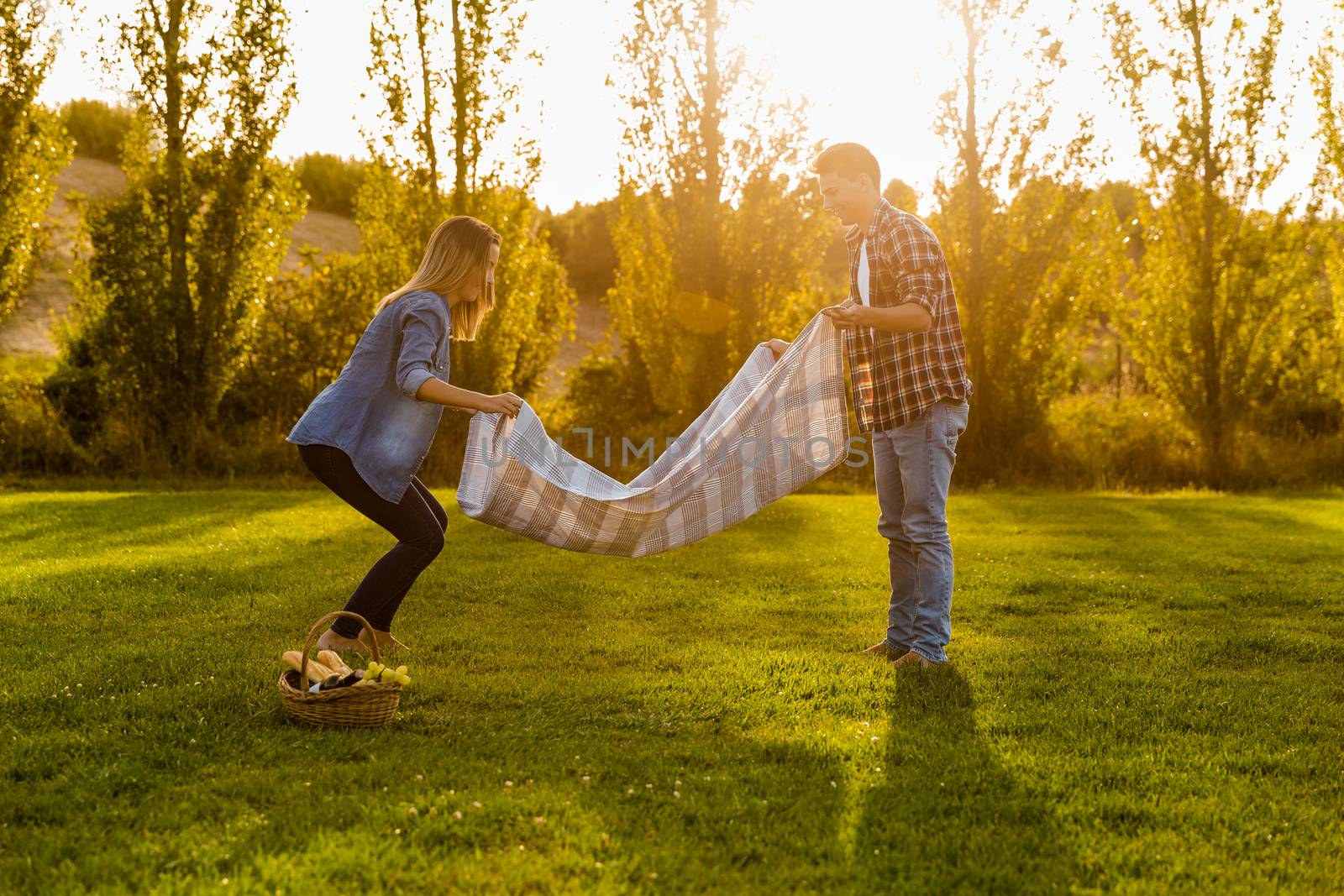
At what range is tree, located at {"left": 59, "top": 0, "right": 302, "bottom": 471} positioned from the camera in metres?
16.4

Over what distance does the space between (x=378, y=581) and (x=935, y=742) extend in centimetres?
289

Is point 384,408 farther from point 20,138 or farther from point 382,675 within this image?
point 20,138

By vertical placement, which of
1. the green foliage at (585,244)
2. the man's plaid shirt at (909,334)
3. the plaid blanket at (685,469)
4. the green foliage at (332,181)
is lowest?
the plaid blanket at (685,469)

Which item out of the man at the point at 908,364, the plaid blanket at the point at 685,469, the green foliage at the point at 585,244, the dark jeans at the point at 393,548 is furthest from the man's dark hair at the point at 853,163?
the green foliage at the point at 585,244

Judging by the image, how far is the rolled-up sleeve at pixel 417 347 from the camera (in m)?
5.34

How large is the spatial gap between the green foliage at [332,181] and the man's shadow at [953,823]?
2950 cm

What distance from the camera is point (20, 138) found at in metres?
16.9

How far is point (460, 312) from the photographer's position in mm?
5938

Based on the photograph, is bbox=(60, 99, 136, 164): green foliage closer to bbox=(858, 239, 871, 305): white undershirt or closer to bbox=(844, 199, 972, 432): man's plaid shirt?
bbox=(858, 239, 871, 305): white undershirt

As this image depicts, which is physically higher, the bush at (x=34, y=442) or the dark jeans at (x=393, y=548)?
the bush at (x=34, y=442)

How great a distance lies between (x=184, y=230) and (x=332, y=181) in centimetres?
1700

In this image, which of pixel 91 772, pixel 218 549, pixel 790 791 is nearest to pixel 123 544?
pixel 218 549

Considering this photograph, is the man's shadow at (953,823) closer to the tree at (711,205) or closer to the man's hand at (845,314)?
the man's hand at (845,314)

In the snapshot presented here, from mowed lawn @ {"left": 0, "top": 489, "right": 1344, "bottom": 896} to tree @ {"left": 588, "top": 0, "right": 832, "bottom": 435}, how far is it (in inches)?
336
